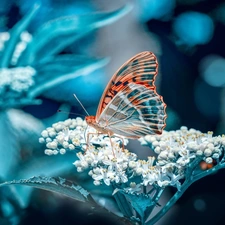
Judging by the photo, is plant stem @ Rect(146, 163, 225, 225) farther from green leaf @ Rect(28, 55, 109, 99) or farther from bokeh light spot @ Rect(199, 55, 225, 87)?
green leaf @ Rect(28, 55, 109, 99)

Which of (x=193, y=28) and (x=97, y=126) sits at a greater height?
(x=193, y=28)

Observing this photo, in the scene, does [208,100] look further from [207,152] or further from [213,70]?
[207,152]

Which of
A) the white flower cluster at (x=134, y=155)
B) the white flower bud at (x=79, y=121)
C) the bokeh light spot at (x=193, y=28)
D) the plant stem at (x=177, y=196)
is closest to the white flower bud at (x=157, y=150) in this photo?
the white flower cluster at (x=134, y=155)

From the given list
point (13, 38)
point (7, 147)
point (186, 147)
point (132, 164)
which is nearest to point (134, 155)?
point (132, 164)

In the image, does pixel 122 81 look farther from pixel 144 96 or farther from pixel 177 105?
pixel 177 105

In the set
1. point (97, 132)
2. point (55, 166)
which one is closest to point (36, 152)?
point (55, 166)
